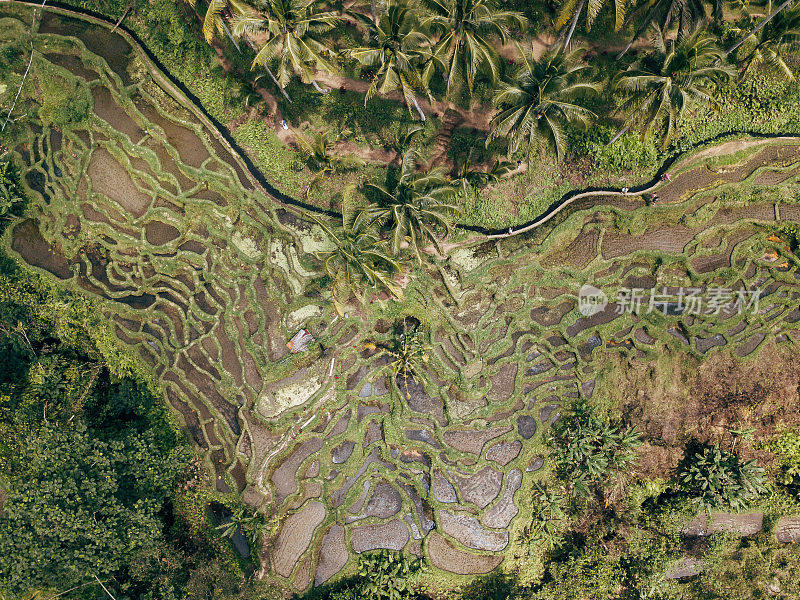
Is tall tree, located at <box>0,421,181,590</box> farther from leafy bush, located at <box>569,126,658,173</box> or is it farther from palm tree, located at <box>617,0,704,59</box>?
palm tree, located at <box>617,0,704,59</box>

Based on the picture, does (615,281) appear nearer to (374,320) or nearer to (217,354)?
(374,320)

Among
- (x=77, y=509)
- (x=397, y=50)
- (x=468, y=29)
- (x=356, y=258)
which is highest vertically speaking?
(x=397, y=50)

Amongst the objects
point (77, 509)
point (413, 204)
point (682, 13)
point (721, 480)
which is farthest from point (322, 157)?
point (721, 480)

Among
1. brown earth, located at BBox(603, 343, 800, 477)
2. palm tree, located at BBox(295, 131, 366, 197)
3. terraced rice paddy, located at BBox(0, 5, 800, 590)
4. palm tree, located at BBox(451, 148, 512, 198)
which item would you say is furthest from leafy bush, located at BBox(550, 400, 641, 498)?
palm tree, located at BBox(295, 131, 366, 197)

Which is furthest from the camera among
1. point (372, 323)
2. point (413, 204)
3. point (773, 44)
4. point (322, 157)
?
point (372, 323)

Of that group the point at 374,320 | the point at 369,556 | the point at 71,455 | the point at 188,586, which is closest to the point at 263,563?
the point at 188,586

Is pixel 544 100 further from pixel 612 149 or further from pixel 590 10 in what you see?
pixel 612 149
